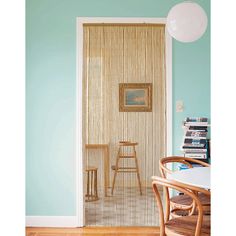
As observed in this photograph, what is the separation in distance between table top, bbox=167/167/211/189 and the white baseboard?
1737 millimetres

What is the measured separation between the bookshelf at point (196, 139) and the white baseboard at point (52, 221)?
1355 mm

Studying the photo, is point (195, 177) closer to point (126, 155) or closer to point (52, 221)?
point (52, 221)

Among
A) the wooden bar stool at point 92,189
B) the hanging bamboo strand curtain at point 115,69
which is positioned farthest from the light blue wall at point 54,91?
the wooden bar stool at point 92,189

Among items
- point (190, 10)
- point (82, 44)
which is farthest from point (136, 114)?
point (190, 10)

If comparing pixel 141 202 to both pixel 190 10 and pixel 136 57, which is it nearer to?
pixel 136 57

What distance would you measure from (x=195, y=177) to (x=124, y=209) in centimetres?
247

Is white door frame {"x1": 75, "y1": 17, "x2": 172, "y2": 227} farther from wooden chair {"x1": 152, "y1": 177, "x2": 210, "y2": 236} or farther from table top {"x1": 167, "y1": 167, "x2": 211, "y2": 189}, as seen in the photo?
A: wooden chair {"x1": 152, "y1": 177, "x2": 210, "y2": 236}

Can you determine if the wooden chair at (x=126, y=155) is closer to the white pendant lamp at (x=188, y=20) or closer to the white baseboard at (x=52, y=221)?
the white baseboard at (x=52, y=221)

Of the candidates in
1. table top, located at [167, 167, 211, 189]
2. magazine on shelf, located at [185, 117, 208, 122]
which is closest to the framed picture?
magazine on shelf, located at [185, 117, 208, 122]

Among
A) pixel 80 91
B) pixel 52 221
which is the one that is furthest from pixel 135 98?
pixel 52 221

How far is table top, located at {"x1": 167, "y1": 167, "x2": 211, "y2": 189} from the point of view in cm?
261

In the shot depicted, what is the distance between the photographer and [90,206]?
5270mm

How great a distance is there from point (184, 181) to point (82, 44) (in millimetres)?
2255
